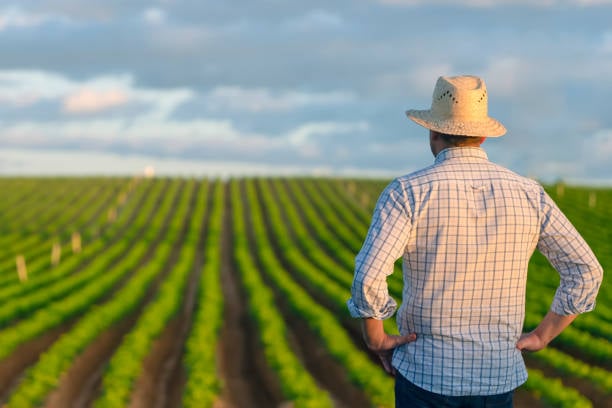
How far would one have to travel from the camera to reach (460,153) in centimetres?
304

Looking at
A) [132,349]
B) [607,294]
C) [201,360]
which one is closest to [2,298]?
[132,349]

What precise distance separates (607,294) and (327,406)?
13.4 meters

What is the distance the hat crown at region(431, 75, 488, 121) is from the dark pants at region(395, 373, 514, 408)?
120 centimetres

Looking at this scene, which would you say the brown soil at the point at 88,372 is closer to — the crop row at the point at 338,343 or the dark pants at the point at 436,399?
the crop row at the point at 338,343

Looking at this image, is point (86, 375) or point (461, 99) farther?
point (86, 375)

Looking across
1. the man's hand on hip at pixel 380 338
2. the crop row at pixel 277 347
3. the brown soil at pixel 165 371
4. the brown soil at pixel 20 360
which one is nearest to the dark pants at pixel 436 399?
the man's hand on hip at pixel 380 338

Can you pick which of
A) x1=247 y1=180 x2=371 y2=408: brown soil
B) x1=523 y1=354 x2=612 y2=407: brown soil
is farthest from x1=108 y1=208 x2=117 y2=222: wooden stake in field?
x1=523 y1=354 x2=612 y2=407: brown soil

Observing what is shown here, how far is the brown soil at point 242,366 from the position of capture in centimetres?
1058

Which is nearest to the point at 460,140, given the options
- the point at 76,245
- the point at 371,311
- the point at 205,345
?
the point at 371,311

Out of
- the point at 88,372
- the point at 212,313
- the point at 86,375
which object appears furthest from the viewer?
the point at 212,313

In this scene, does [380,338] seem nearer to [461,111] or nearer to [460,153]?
[460,153]

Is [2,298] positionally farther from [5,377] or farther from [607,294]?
[607,294]

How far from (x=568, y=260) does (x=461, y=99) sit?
886 millimetres

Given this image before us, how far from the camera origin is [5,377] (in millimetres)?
13133
